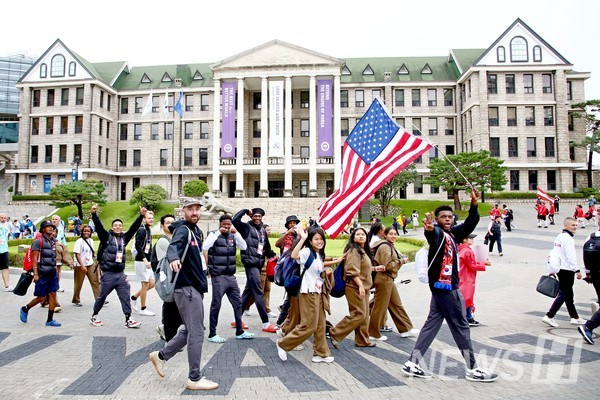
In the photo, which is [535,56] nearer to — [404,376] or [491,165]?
[491,165]

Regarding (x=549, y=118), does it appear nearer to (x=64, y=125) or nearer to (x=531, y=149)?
(x=531, y=149)

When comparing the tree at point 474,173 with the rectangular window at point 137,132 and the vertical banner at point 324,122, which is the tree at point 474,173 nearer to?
the vertical banner at point 324,122

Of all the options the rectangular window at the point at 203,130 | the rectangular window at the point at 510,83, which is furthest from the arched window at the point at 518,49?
the rectangular window at the point at 203,130

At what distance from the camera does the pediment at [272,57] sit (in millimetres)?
45188

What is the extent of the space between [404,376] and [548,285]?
154 inches

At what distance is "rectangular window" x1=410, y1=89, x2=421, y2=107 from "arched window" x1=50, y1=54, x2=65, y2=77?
44557 mm

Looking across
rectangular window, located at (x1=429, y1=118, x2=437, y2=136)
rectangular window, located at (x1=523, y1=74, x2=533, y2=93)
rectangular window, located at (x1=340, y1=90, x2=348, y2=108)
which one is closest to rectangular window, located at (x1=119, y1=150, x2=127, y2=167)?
rectangular window, located at (x1=340, y1=90, x2=348, y2=108)

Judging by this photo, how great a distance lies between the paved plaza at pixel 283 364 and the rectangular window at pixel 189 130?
46.5 m

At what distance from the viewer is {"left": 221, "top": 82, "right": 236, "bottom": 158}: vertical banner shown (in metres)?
42.8

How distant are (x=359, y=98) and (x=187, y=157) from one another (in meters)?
23.8

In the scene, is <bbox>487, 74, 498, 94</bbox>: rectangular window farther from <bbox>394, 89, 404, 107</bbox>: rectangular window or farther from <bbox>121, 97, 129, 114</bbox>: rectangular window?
<bbox>121, 97, 129, 114</bbox>: rectangular window

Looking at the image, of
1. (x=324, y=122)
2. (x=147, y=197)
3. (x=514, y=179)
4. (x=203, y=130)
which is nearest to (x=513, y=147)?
(x=514, y=179)

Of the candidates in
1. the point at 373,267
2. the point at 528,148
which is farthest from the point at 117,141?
the point at 373,267

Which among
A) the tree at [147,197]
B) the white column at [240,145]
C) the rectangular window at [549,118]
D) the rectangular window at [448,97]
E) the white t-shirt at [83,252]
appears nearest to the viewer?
the white t-shirt at [83,252]
